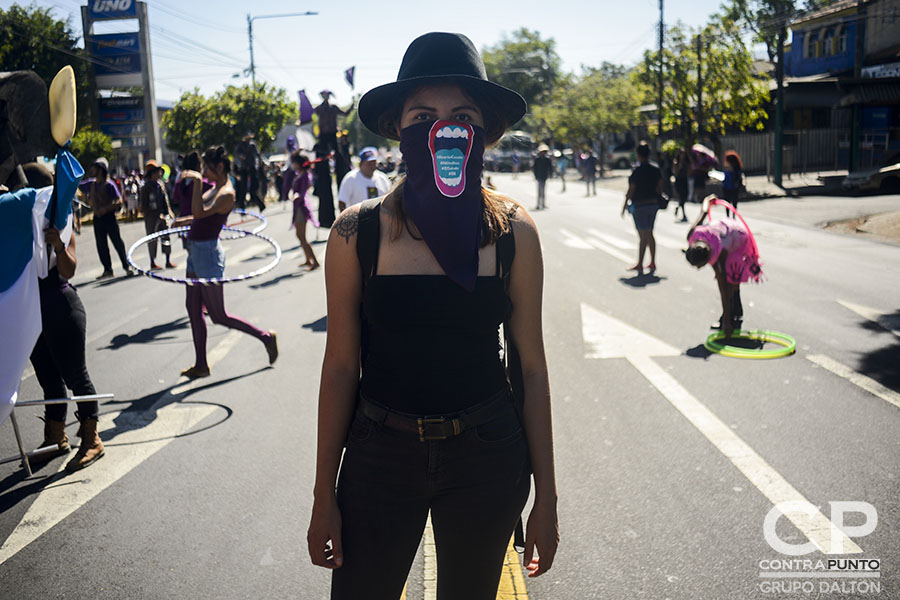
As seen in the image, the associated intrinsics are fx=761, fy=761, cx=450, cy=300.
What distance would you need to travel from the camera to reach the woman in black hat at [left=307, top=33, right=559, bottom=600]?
2.10 metres

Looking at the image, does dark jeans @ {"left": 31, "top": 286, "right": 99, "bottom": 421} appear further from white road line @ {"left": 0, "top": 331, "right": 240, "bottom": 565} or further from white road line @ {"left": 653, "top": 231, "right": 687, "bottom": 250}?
white road line @ {"left": 653, "top": 231, "right": 687, "bottom": 250}

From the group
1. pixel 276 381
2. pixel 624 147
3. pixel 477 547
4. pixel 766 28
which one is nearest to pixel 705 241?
pixel 276 381

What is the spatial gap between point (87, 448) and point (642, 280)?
8.64 m

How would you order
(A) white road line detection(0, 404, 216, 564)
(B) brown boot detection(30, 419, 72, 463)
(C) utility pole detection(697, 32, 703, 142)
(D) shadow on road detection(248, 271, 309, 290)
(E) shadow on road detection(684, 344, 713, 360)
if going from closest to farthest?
(A) white road line detection(0, 404, 216, 564)
(B) brown boot detection(30, 419, 72, 463)
(E) shadow on road detection(684, 344, 713, 360)
(D) shadow on road detection(248, 271, 309, 290)
(C) utility pole detection(697, 32, 703, 142)

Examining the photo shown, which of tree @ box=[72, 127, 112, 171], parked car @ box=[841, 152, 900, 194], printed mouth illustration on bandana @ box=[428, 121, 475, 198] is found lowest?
parked car @ box=[841, 152, 900, 194]

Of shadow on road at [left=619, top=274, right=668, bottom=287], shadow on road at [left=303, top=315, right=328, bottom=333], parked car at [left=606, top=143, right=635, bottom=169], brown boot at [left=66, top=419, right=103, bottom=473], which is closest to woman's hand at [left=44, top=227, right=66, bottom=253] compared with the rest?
brown boot at [left=66, top=419, right=103, bottom=473]

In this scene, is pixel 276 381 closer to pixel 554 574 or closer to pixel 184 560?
pixel 184 560

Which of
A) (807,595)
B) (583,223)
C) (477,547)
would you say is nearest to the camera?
(477,547)

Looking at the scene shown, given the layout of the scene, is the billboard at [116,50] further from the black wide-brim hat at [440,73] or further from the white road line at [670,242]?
the black wide-brim hat at [440,73]

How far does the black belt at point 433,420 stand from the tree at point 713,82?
1273 inches

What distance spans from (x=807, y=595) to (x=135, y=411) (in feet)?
17.3

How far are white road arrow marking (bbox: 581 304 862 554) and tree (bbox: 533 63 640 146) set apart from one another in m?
41.3

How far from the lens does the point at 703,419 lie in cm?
574

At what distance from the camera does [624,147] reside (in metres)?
55.4
